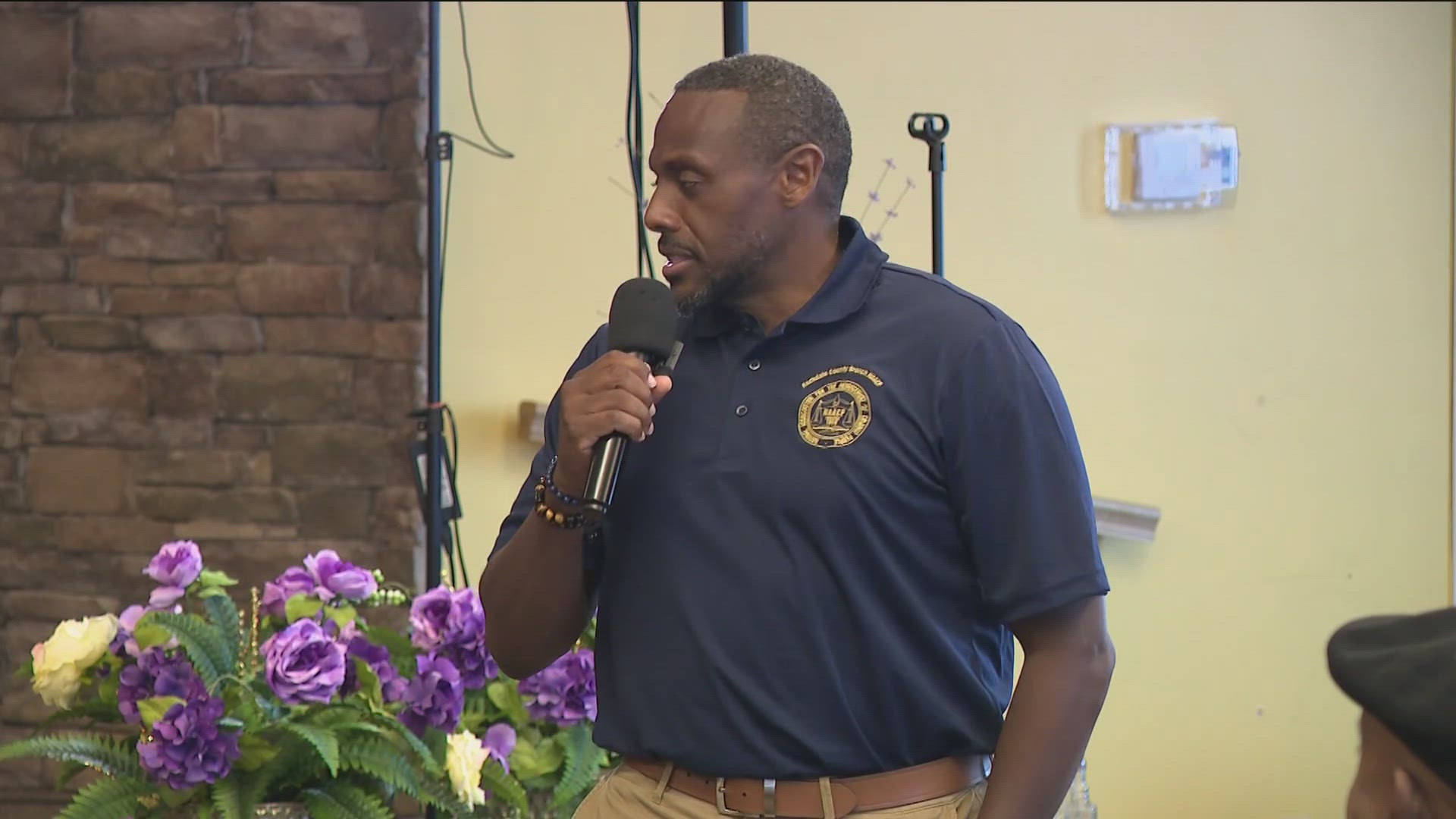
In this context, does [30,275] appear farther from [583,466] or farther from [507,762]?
[583,466]

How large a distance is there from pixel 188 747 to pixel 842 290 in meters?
1.03

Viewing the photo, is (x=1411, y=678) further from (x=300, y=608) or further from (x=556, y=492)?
(x=300, y=608)

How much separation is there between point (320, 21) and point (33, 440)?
1.13 metres

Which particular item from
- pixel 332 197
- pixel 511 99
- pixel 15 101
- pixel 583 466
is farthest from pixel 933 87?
pixel 583 466

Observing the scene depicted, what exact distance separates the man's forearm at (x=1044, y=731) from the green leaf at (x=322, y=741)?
887 millimetres

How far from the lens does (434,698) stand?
81.7 inches

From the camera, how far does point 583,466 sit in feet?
4.75

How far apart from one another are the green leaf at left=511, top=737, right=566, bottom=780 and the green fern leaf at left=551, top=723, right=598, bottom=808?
16mm

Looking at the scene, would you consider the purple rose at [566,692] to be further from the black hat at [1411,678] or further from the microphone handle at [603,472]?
the black hat at [1411,678]

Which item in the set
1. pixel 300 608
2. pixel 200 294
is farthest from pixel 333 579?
pixel 200 294

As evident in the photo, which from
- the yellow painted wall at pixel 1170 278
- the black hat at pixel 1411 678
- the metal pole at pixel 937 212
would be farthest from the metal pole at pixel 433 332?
the black hat at pixel 1411 678

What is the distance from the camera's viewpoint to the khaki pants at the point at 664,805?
143 cm

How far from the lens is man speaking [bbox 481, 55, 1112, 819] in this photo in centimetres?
142

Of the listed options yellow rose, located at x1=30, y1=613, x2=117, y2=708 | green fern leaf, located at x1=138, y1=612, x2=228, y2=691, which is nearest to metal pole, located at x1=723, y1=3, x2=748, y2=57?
green fern leaf, located at x1=138, y1=612, x2=228, y2=691
